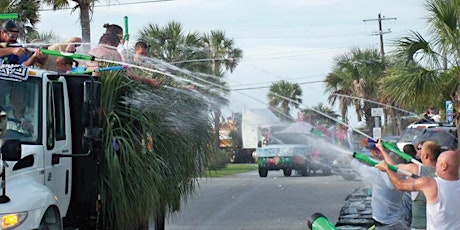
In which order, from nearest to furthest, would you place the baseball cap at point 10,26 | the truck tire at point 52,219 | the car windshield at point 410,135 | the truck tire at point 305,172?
the truck tire at point 52,219
the baseball cap at point 10,26
the car windshield at point 410,135
the truck tire at point 305,172

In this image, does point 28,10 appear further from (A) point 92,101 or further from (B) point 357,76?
(B) point 357,76

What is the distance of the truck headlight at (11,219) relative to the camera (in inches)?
242

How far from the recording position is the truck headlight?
616 cm

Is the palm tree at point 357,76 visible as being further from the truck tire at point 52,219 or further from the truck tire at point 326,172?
the truck tire at point 52,219

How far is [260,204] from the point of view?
58.7ft

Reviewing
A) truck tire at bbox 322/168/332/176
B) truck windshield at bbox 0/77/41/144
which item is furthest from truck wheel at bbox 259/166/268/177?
truck windshield at bbox 0/77/41/144

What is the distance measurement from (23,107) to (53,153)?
47cm

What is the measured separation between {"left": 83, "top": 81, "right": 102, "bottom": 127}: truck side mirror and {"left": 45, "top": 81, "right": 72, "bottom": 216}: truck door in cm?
22

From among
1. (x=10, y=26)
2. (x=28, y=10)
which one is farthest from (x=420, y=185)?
(x=28, y=10)

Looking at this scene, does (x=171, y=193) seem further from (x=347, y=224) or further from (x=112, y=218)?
(x=347, y=224)

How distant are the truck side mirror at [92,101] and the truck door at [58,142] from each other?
220 mm

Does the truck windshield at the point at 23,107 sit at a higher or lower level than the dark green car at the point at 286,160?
higher

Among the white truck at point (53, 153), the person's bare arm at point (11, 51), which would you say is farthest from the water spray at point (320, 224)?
the person's bare arm at point (11, 51)

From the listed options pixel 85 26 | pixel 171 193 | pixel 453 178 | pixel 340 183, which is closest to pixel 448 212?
pixel 453 178
